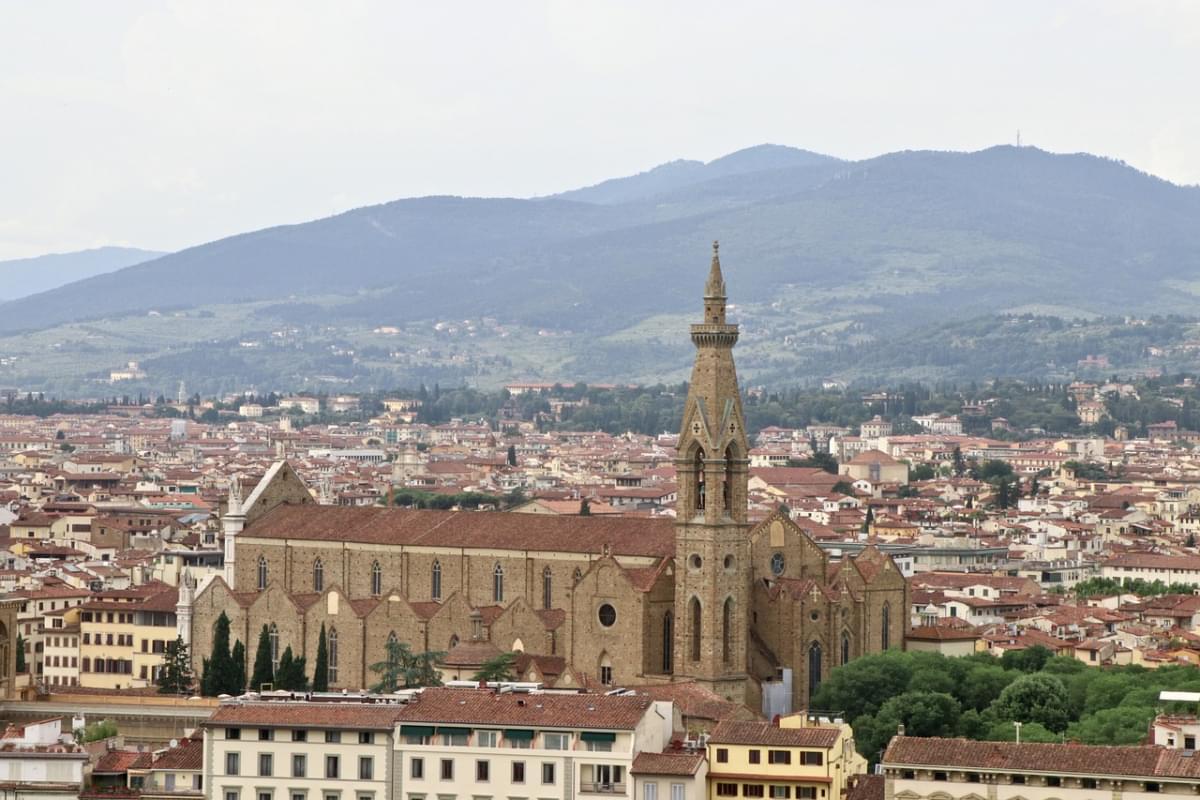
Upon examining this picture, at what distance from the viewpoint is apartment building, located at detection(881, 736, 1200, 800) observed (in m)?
47.2

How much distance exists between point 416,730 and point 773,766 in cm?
584

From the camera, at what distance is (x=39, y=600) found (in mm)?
89188

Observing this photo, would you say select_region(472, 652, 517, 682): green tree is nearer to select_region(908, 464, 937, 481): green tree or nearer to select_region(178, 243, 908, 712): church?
select_region(178, 243, 908, 712): church

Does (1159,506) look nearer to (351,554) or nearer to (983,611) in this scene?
(983,611)

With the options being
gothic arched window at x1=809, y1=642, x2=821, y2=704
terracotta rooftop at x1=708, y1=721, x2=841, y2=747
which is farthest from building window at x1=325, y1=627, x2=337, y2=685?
terracotta rooftop at x1=708, y1=721, x2=841, y2=747

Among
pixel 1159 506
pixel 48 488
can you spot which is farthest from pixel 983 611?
pixel 48 488

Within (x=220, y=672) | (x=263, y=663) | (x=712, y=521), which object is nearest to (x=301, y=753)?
(x=712, y=521)

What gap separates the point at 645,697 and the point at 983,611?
139 feet

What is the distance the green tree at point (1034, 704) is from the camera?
210 ft

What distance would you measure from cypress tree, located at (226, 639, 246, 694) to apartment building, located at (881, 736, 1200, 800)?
1052 inches

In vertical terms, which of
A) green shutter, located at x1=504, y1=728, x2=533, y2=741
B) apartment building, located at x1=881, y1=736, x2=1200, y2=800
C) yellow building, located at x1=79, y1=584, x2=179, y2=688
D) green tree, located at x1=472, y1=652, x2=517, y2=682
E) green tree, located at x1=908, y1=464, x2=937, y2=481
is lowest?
green tree, located at x1=908, y1=464, x2=937, y2=481

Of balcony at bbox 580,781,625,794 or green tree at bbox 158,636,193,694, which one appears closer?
balcony at bbox 580,781,625,794

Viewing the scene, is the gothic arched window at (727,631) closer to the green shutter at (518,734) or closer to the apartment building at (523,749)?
the apartment building at (523,749)

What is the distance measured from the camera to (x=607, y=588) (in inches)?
2849
